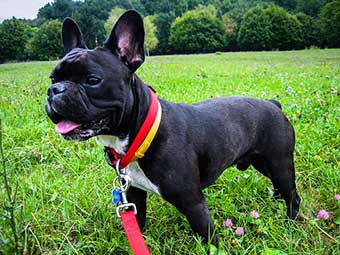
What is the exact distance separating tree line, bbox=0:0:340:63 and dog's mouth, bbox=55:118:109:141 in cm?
3183

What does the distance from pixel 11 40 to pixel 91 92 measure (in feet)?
125

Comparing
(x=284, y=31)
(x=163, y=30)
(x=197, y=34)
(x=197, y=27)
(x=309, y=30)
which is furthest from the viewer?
(x=163, y=30)

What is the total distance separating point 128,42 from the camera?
2010 mm

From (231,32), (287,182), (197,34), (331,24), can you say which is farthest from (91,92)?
(231,32)

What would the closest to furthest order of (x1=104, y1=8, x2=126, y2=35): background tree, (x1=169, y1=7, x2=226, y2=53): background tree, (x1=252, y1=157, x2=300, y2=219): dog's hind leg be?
(x1=252, y1=157, x2=300, y2=219): dog's hind leg, (x1=104, y1=8, x2=126, y2=35): background tree, (x1=169, y1=7, x2=226, y2=53): background tree

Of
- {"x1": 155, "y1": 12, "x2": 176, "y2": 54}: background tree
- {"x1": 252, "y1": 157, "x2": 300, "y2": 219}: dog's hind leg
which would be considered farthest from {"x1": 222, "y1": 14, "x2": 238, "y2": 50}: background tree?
{"x1": 252, "y1": 157, "x2": 300, "y2": 219}: dog's hind leg

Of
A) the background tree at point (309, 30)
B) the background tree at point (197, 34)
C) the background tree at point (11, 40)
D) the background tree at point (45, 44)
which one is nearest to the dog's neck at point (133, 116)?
the background tree at point (11, 40)

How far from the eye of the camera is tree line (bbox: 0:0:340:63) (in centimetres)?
3838

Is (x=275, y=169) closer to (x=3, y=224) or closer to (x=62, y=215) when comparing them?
(x=62, y=215)

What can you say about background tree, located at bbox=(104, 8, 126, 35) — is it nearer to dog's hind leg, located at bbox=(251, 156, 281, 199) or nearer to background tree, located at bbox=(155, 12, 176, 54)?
background tree, located at bbox=(155, 12, 176, 54)

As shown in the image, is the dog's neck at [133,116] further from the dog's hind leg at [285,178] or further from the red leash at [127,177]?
the dog's hind leg at [285,178]

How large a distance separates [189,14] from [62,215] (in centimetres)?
5834

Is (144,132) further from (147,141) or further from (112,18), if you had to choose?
(112,18)

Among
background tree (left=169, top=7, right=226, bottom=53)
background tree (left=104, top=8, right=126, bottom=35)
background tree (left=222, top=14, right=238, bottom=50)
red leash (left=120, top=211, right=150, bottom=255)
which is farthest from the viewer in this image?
background tree (left=222, top=14, right=238, bottom=50)
